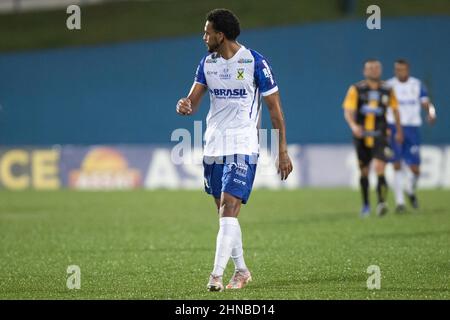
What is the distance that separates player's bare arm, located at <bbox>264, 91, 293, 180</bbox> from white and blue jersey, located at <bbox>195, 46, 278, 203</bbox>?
0.29 feet

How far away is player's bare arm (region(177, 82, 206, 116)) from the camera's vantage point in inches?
→ 346

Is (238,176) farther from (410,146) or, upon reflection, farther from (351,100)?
(410,146)

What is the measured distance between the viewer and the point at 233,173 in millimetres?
8789

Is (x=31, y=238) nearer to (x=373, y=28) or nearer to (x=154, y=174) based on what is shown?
(x=154, y=174)

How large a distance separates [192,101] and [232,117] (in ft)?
1.30

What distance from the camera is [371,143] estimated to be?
55.5ft

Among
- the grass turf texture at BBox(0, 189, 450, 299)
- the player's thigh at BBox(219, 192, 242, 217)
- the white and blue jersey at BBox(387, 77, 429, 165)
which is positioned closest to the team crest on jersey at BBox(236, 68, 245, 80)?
the player's thigh at BBox(219, 192, 242, 217)

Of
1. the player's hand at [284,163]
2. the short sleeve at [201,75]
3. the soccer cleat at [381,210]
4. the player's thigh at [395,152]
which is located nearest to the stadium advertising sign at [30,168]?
the player's thigh at [395,152]

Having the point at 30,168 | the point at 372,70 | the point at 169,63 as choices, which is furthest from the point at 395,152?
the point at 169,63

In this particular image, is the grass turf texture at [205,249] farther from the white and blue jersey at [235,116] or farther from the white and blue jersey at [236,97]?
the white and blue jersey at [236,97]

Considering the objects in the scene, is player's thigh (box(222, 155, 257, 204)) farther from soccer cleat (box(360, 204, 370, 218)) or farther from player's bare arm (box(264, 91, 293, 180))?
soccer cleat (box(360, 204, 370, 218))

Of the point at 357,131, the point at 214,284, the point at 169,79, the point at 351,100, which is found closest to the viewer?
the point at 214,284
